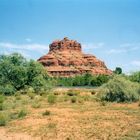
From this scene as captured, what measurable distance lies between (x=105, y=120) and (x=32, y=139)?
21.9ft

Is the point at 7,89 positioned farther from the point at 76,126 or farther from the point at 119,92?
the point at 76,126

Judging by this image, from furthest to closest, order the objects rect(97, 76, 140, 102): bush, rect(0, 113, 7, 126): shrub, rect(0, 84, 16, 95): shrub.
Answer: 1. rect(0, 84, 16, 95): shrub
2. rect(97, 76, 140, 102): bush
3. rect(0, 113, 7, 126): shrub

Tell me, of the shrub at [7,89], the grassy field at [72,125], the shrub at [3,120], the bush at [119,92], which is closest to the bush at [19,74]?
the shrub at [7,89]

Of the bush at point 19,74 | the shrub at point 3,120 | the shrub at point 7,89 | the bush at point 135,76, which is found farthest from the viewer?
the bush at point 135,76

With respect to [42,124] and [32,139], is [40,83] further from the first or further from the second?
[32,139]

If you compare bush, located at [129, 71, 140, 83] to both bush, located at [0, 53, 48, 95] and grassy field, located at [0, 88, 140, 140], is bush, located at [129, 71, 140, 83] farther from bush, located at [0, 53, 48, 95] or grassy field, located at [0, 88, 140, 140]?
grassy field, located at [0, 88, 140, 140]

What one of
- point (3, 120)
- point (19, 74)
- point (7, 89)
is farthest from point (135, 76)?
point (3, 120)

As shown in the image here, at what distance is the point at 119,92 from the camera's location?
38.2m

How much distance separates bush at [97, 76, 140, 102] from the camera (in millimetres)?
38197

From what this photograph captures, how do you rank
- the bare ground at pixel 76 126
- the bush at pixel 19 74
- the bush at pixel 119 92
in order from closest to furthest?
the bare ground at pixel 76 126
the bush at pixel 119 92
the bush at pixel 19 74

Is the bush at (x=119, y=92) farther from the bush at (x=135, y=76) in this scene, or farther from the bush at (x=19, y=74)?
the bush at (x=135, y=76)

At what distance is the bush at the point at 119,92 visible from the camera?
38.2 m

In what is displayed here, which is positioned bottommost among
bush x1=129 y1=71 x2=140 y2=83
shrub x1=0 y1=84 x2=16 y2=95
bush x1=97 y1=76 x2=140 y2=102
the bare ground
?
the bare ground

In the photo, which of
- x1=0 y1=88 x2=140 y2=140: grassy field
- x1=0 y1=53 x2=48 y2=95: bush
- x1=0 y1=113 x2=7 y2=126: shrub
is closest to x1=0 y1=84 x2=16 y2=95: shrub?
x1=0 y1=53 x2=48 y2=95: bush
